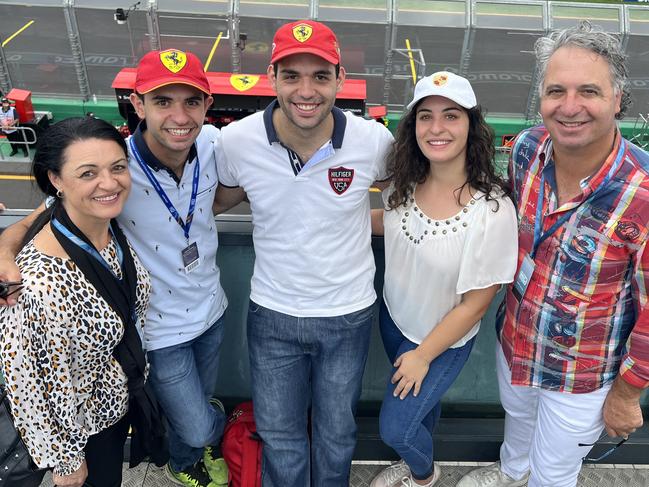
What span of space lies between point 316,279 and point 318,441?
917 millimetres

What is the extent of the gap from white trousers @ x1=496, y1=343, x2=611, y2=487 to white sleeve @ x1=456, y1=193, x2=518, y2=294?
650 mm

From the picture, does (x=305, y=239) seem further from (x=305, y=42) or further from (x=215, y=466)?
(x=215, y=466)

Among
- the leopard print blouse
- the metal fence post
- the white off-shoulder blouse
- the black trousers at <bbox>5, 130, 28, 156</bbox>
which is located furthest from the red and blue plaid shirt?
the black trousers at <bbox>5, 130, 28, 156</bbox>

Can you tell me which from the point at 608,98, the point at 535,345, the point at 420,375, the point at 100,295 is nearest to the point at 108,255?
the point at 100,295

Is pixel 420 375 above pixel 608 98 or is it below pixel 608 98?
below

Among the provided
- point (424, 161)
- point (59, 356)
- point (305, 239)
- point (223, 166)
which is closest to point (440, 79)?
point (424, 161)

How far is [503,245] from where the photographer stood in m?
2.31

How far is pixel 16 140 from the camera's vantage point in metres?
12.4

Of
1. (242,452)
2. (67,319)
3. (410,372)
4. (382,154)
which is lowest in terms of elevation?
(242,452)

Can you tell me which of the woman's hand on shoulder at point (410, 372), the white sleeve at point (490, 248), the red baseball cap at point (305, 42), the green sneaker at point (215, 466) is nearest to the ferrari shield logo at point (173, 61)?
the red baseball cap at point (305, 42)

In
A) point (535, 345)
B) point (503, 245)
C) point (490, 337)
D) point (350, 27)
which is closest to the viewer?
point (503, 245)

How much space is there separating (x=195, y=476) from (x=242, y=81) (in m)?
9.76

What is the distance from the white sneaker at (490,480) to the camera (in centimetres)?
321

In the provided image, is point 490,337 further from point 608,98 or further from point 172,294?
point 172,294
